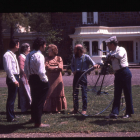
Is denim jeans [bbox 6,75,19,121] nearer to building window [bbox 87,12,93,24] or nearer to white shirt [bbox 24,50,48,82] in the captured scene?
white shirt [bbox 24,50,48,82]

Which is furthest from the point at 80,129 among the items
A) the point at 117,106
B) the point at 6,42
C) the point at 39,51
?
the point at 6,42

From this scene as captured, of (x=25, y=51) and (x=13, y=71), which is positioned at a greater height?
(x=25, y=51)

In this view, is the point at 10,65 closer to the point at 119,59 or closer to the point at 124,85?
the point at 119,59

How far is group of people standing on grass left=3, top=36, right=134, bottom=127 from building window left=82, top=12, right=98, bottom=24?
2372 cm

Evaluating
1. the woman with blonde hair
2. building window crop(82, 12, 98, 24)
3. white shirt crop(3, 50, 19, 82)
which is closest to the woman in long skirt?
the woman with blonde hair

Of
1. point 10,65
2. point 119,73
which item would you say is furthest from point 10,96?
point 119,73

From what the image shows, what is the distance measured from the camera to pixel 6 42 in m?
35.0

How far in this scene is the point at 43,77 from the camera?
580 cm

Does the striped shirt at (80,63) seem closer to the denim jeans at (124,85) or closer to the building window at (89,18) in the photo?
the denim jeans at (124,85)

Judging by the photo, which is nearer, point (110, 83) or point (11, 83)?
point (11, 83)

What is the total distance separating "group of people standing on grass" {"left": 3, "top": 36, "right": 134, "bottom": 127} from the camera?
5918 millimetres

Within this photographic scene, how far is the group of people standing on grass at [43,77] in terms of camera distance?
5.92 meters

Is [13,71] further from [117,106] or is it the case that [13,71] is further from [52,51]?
[117,106]

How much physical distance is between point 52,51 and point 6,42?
2874 centimetres
